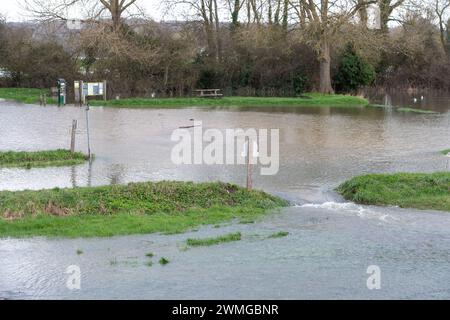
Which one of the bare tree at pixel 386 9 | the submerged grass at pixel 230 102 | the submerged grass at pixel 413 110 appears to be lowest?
the submerged grass at pixel 413 110

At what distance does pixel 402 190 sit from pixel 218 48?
137ft

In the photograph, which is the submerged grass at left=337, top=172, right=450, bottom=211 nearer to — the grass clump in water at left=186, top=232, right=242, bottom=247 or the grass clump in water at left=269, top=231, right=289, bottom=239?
the grass clump in water at left=269, top=231, right=289, bottom=239

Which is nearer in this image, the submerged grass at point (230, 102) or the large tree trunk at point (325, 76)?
the submerged grass at point (230, 102)

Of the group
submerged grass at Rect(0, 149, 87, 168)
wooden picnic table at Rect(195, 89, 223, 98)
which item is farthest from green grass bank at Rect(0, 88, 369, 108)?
submerged grass at Rect(0, 149, 87, 168)

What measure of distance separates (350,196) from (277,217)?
305 cm

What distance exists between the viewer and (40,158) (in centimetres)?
2302

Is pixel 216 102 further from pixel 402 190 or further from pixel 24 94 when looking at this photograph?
pixel 402 190

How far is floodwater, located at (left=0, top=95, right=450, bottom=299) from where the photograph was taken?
11172mm

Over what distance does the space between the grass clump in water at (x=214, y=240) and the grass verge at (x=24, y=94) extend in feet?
110

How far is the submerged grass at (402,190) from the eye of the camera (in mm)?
17609

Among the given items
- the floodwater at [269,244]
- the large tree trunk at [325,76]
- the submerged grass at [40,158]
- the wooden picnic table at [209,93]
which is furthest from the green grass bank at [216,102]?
the submerged grass at [40,158]

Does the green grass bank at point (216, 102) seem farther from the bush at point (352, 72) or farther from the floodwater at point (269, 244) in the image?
the floodwater at point (269, 244)
